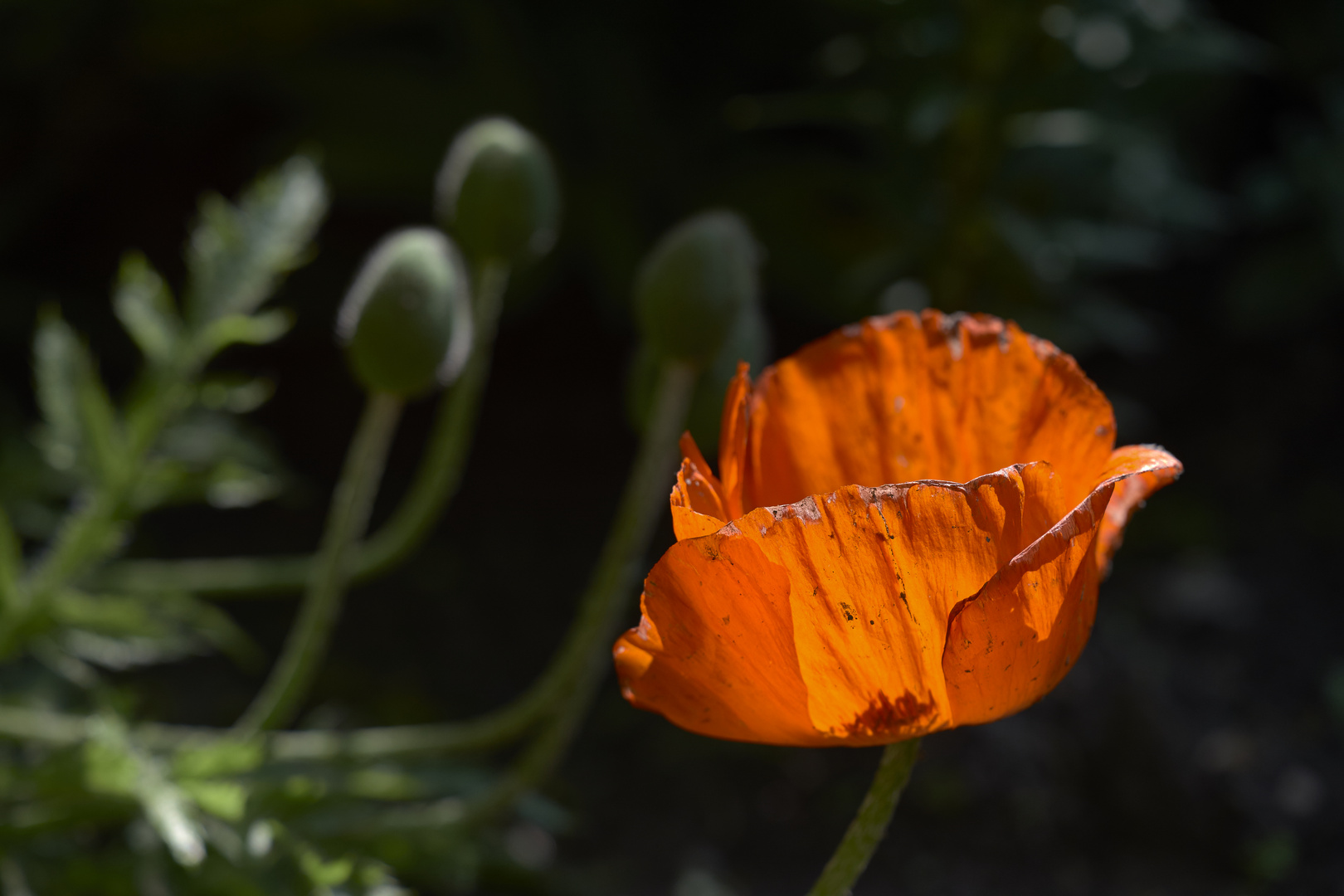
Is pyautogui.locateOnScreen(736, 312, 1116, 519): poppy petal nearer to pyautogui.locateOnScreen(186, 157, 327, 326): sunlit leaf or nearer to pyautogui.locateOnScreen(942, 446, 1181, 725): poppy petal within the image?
pyautogui.locateOnScreen(942, 446, 1181, 725): poppy petal

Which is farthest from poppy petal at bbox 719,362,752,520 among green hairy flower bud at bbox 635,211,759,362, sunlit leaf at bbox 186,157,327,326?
sunlit leaf at bbox 186,157,327,326

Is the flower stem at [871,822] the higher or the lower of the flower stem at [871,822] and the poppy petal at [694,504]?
the lower

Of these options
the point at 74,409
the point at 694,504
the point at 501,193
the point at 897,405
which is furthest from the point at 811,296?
the point at 694,504

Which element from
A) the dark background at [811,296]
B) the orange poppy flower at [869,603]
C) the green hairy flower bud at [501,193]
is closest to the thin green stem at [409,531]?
the green hairy flower bud at [501,193]

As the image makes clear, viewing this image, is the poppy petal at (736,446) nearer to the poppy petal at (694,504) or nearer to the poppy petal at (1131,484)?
the poppy petal at (694,504)

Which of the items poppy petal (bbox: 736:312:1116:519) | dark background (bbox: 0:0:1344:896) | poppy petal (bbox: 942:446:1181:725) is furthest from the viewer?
dark background (bbox: 0:0:1344:896)

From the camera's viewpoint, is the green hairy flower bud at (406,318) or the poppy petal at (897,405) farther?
the green hairy flower bud at (406,318)
